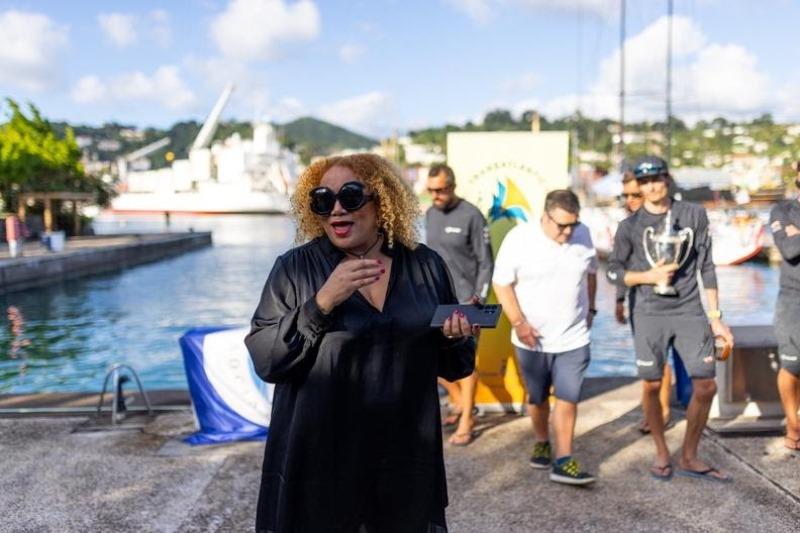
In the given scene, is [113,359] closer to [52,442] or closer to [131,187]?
[52,442]

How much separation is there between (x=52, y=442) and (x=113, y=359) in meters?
6.88

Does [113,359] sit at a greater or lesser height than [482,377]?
lesser

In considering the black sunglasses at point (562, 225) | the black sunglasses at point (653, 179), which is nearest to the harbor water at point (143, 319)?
the black sunglasses at point (562, 225)

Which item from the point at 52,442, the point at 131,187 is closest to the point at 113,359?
the point at 52,442

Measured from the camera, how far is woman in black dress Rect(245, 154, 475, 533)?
79.7 inches

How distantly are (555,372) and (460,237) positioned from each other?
1.25 metres

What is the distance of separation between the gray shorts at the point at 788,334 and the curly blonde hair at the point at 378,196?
2983 millimetres

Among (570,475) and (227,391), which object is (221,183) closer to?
(227,391)

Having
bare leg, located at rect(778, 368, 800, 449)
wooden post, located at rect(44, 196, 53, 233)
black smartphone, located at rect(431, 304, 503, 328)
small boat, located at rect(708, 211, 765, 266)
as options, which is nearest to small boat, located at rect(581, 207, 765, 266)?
small boat, located at rect(708, 211, 765, 266)

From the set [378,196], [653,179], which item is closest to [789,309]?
[653,179]

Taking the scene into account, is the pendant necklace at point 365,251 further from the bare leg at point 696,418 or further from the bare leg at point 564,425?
the bare leg at point 696,418

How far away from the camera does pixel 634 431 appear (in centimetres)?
481

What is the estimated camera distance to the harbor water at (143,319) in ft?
33.9

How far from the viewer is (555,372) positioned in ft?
13.2
